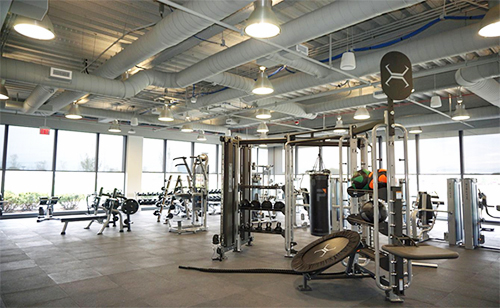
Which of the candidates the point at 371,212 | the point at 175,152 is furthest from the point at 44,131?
the point at 371,212

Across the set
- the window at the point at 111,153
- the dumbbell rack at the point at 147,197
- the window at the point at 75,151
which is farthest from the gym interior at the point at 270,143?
the window at the point at 111,153

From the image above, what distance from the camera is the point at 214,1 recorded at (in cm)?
381

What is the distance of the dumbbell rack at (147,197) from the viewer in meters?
13.0

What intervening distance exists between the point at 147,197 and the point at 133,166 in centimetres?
149

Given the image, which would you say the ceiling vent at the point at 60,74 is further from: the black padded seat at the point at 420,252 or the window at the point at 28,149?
the window at the point at 28,149

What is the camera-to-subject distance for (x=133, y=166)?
14062mm

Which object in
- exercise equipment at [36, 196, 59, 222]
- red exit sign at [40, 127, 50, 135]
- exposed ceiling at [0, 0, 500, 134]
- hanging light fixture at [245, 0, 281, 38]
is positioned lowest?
exercise equipment at [36, 196, 59, 222]

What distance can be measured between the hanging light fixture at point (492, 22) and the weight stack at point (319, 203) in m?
3.21

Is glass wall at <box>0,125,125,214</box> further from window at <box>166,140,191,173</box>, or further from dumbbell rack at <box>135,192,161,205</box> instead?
window at <box>166,140,191,173</box>

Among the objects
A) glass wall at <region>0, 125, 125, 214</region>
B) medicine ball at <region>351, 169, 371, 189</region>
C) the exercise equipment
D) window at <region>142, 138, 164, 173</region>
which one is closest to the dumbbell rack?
glass wall at <region>0, 125, 125, 214</region>

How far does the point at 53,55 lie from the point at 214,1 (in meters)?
5.27

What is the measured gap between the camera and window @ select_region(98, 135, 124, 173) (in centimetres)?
1357

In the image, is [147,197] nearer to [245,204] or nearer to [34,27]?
[245,204]

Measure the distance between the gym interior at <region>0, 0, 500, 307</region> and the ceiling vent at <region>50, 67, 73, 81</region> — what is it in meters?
0.02
